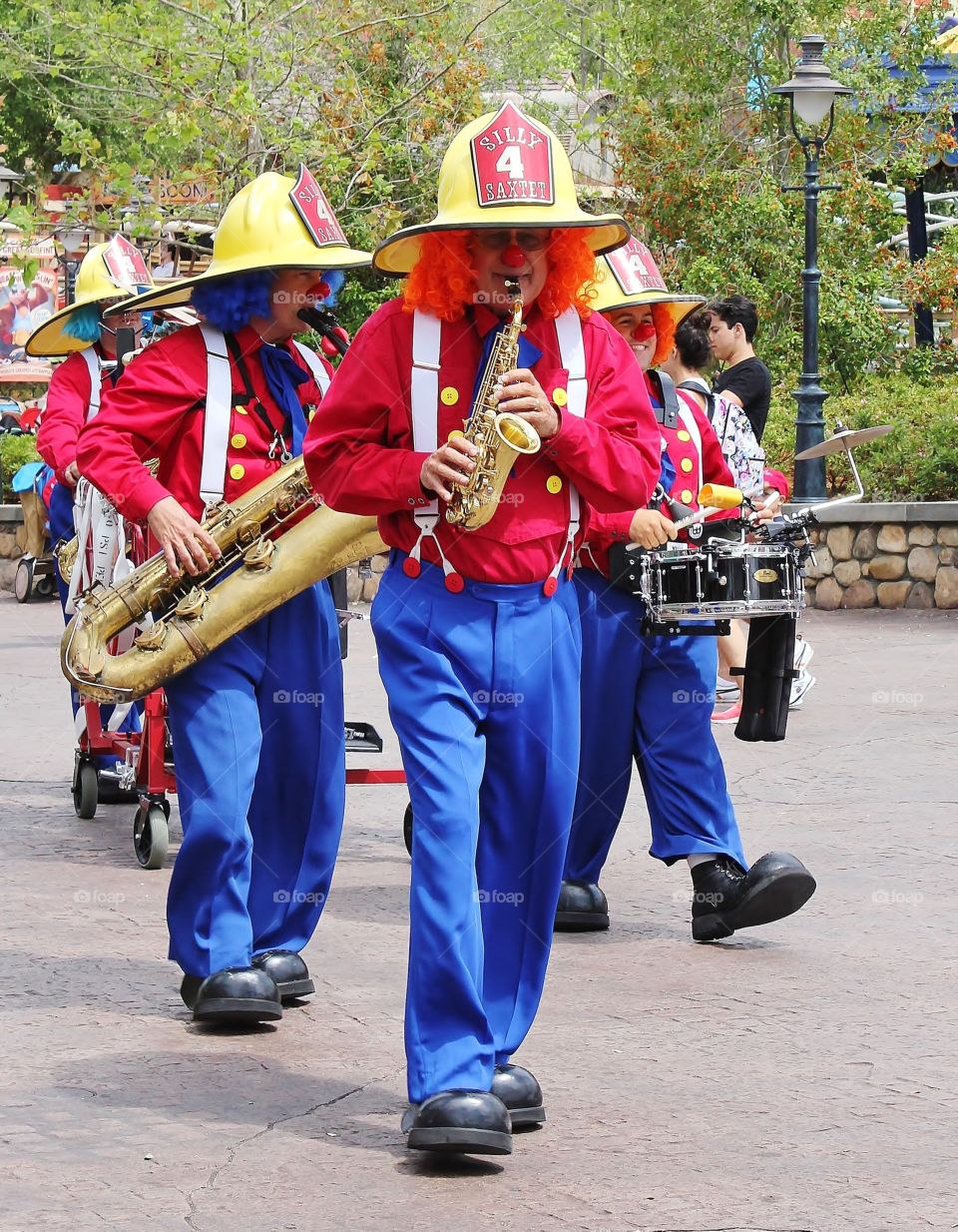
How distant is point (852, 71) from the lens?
20422mm

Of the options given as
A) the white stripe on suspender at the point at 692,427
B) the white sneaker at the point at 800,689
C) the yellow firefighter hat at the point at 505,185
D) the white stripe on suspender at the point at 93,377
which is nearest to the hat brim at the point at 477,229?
the yellow firefighter hat at the point at 505,185

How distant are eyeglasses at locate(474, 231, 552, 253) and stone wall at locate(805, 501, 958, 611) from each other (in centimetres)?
1076

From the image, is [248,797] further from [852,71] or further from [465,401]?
[852,71]

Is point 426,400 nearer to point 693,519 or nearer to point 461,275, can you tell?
point 461,275

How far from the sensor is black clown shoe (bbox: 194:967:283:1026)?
5434mm

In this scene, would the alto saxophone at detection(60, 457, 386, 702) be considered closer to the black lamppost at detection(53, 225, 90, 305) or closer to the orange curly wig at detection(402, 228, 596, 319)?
the orange curly wig at detection(402, 228, 596, 319)

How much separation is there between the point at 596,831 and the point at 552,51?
23130 millimetres

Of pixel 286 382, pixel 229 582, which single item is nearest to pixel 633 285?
pixel 286 382

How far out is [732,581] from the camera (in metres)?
6.07

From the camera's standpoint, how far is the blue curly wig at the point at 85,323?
8969mm

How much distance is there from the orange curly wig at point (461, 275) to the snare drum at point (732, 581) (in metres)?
1.56

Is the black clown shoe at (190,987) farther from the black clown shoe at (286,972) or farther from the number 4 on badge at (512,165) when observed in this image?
the number 4 on badge at (512,165)

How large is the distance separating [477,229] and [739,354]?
6.92 meters

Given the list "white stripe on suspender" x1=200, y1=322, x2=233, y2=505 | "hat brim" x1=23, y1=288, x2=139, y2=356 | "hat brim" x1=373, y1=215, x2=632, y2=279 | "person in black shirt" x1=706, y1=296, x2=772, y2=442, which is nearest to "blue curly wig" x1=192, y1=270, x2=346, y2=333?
"white stripe on suspender" x1=200, y1=322, x2=233, y2=505
